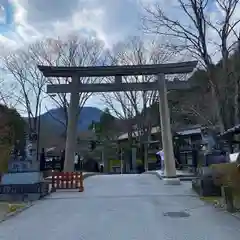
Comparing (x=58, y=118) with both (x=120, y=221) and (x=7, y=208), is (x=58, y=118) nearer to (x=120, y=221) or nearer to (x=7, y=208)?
(x=7, y=208)

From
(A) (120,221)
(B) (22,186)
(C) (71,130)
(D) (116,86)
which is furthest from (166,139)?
(A) (120,221)

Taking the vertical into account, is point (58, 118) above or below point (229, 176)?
above

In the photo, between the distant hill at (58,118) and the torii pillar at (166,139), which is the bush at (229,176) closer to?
the torii pillar at (166,139)

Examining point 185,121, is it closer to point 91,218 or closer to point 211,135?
point 211,135

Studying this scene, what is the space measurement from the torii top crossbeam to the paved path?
965 cm

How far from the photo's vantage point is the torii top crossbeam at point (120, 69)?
24234mm

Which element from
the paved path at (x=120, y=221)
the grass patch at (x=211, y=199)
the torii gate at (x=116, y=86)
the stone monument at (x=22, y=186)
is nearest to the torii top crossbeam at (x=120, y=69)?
the torii gate at (x=116, y=86)

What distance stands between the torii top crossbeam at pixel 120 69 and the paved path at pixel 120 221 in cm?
965

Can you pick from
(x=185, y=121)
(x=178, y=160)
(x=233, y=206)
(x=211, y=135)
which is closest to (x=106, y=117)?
(x=185, y=121)

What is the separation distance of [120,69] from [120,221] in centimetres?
1460

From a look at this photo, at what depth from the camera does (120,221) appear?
10742mm

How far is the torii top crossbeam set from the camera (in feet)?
79.5

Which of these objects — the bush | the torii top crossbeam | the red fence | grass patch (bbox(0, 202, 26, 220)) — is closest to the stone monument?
grass patch (bbox(0, 202, 26, 220))

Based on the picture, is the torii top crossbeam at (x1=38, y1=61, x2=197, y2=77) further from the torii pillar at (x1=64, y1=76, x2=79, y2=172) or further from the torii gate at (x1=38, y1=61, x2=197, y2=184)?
the torii pillar at (x1=64, y1=76, x2=79, y2=172)
